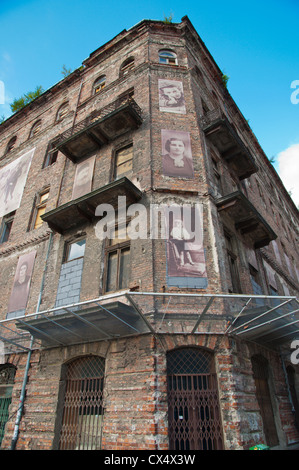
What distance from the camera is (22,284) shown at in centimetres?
1067

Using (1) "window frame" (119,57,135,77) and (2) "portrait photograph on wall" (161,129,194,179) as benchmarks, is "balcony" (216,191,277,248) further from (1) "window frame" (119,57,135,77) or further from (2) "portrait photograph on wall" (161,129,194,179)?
(1) "window frame" (119,57,135,77)

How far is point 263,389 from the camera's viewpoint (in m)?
8.23

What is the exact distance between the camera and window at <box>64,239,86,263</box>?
976 cm

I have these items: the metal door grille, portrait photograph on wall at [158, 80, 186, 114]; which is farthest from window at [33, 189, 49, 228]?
the metal door grille

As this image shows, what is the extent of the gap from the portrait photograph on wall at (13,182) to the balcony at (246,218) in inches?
393

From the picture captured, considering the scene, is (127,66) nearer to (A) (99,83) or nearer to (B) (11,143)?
(A) (99,83)

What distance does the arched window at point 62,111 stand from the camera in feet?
54.0

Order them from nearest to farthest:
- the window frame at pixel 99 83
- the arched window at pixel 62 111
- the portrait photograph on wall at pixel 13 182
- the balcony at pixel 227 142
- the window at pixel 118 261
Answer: the window at pixel 118 261
the balcony at pixel 227 142
the portrait photograph on wall at pixel 13 182
the window frame at pixel 99 83
the arched window at pixel 62 111

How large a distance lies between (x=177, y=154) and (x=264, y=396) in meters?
8.16

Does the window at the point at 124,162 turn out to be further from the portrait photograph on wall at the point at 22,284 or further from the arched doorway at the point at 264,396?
the arched doorway at the point at 264,396

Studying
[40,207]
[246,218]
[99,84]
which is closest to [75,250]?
[40,207]

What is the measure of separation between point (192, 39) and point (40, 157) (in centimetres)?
1023

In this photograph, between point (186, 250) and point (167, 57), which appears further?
point (167, 57)

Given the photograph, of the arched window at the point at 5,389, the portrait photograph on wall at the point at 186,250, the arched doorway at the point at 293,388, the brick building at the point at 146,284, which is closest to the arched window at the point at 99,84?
the brick building at the point at 146,284
